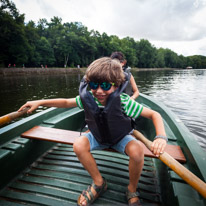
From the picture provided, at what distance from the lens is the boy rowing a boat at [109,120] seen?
1363mm

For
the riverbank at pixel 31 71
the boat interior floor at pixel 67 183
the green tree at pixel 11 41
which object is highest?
the green tree at pixel 11 41

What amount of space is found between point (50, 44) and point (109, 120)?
44.4 m

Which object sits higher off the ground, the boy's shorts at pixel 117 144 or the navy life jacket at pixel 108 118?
the navy life jacket at pixel 108 118

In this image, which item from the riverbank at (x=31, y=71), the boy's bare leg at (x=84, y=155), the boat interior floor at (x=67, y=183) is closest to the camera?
the boy's bare leg at (x=84, y=155)

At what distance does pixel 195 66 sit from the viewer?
391 ft

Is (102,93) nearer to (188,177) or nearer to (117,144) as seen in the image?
(117,144)

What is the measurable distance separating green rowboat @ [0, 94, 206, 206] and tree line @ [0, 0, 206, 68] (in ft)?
107

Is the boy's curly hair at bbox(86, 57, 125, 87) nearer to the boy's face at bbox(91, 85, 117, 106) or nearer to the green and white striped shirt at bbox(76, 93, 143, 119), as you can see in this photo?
the boy's face at bbox(91, 85, 117, 106)

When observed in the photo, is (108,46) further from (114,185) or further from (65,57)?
(114,185)

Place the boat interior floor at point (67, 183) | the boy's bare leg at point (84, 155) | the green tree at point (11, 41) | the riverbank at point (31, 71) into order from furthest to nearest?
the green tree at point (11, 41) < the riverbank at point (31, 71) < the boat interior floor at point (67, 183) < the boy's bare leg at point (84, 155)

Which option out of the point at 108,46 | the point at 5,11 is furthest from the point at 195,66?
the point at 5,11

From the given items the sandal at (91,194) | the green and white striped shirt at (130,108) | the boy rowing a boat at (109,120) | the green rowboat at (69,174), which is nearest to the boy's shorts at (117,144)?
the boy rowing a boat at (109,120)

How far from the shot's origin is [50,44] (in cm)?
4047

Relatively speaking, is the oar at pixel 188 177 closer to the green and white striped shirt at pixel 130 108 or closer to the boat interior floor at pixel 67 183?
the green and white striped shirt at pixel 130 108
